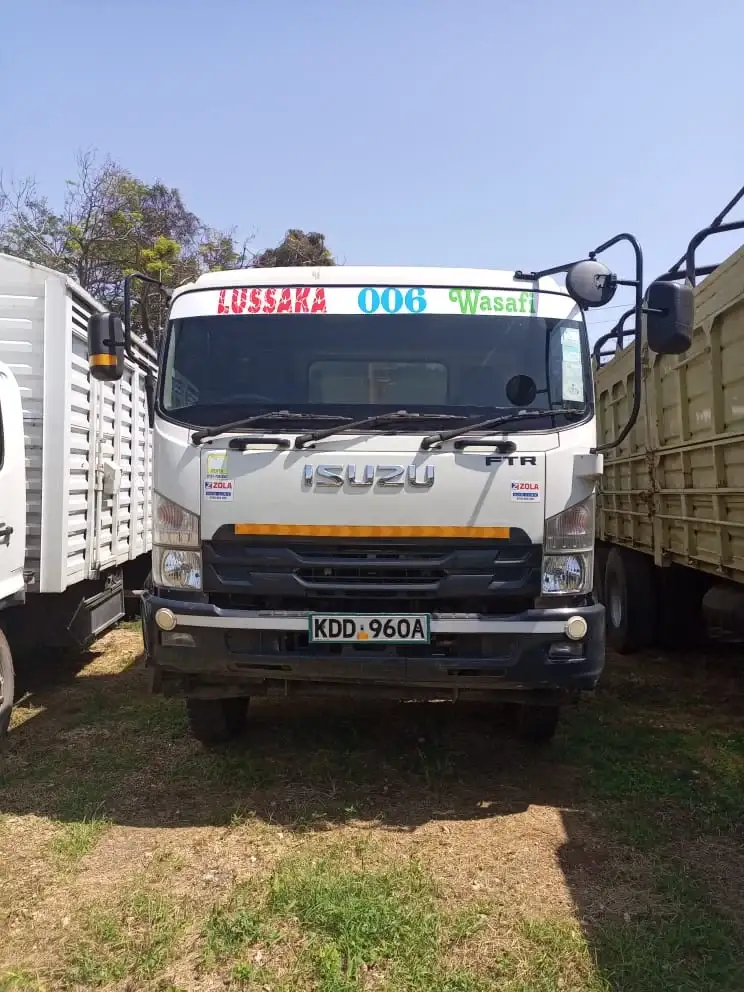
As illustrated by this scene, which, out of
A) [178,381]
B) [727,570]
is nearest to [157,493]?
[178,381]

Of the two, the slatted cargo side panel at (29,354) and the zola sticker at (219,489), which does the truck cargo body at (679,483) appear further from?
the slatted cargo side panel at (29,354)

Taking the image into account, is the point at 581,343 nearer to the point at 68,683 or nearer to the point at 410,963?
the point at 410,963

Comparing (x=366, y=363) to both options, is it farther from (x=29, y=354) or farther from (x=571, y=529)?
(x=29, y=354)

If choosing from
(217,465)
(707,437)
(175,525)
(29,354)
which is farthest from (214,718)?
(707,437)

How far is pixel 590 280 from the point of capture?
386 cm

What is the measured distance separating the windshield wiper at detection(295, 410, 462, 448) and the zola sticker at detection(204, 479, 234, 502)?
361 millimetres

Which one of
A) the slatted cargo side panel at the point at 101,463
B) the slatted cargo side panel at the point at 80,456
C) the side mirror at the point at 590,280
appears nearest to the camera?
the side mirror at the point at 590,280

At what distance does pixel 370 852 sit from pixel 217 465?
181 centimetres

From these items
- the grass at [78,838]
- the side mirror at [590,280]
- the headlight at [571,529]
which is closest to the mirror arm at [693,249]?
the side mirror at [590,280]

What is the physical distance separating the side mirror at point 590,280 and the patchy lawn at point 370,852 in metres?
2.49

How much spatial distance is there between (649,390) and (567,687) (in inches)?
139

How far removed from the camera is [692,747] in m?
4.48

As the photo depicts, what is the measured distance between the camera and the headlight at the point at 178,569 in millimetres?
3516

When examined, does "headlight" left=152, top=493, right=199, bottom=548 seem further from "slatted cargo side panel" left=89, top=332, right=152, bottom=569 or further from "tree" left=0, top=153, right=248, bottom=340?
"tree" left=0, top=153, right=248, bottom=340
